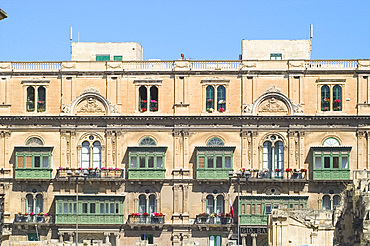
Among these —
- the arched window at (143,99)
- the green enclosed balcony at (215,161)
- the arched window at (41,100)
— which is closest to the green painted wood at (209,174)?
the green enclosed balcony at (215,161)

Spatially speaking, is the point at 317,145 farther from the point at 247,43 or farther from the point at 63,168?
the point at 63,168

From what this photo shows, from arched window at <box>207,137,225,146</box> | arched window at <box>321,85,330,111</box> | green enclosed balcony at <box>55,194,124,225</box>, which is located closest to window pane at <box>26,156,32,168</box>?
green enclosed balcony at <box>55,194,124,225</box>

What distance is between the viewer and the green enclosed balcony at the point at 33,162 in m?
103

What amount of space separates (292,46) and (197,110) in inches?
500

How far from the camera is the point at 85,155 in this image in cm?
10362

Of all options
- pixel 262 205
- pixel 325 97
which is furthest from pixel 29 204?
pixel 325 97

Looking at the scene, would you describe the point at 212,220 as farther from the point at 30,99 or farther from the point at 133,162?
the point at 30,99

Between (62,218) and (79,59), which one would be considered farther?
(79,59)

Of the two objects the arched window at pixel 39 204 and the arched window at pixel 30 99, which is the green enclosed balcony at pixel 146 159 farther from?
the arched window at pixel 30 99

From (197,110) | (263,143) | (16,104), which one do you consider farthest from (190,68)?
(16,104)

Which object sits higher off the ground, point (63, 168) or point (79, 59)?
point (79, 59)

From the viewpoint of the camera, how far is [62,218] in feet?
333

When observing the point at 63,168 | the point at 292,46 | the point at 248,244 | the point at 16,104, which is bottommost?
the point at 248,244

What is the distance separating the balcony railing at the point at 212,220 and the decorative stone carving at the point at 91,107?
A: 1489cm
